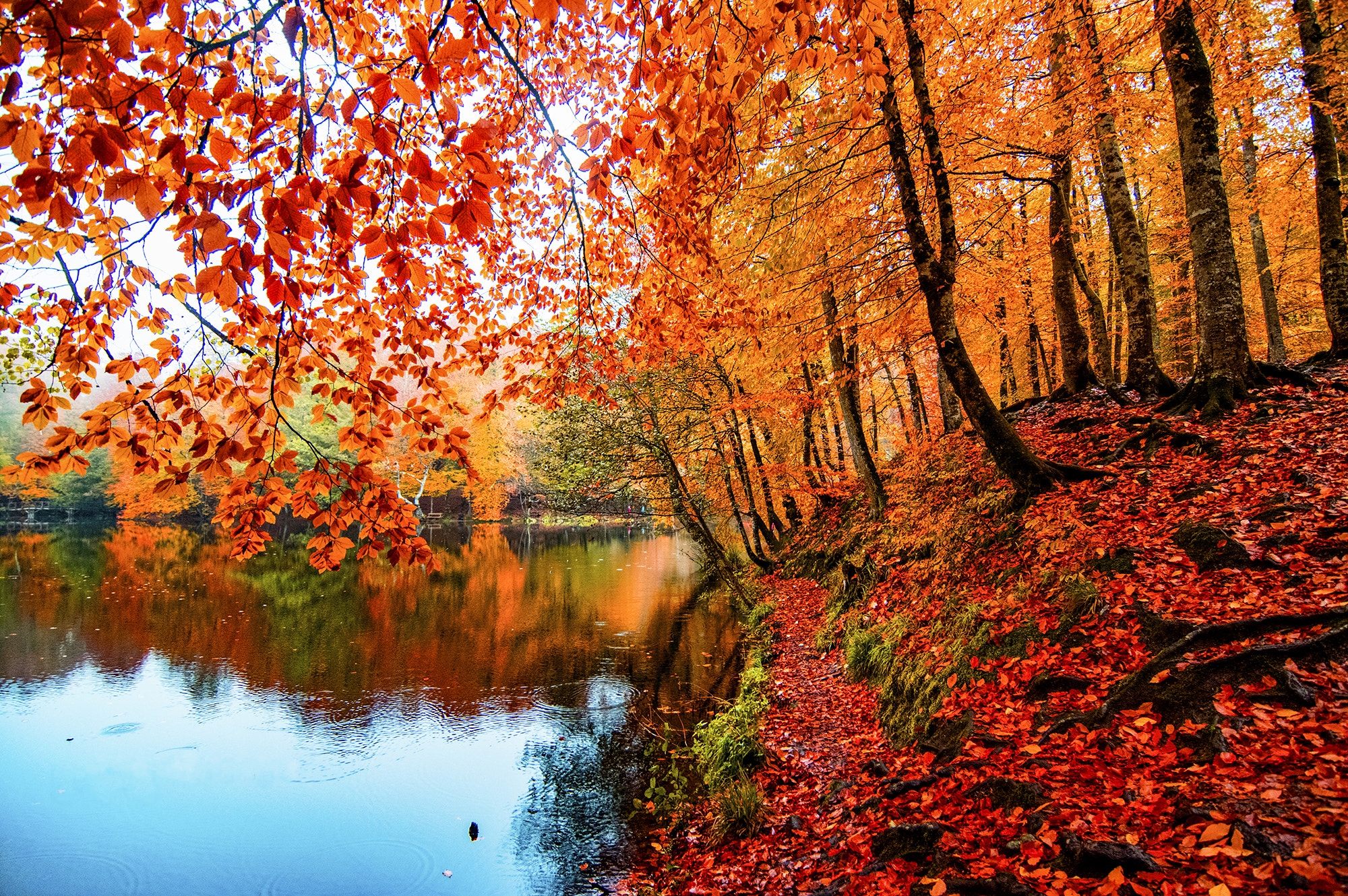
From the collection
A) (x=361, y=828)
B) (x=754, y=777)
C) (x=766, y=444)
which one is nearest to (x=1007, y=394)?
(x=766, y=444)

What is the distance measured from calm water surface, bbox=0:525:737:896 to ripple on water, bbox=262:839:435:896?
0.02m

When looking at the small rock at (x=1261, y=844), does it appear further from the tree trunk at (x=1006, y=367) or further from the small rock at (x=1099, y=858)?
the tree trunk at (x=1006, y=367)

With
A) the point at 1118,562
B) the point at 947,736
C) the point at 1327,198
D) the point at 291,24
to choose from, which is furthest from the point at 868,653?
the point at 1327,198

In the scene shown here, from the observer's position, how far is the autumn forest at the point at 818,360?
2340mm

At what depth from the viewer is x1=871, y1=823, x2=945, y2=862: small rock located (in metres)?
3.67

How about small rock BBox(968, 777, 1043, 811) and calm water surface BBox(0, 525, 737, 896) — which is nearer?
small rock BBox(968, 777, 1043, 811)

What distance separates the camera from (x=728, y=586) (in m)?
14.9

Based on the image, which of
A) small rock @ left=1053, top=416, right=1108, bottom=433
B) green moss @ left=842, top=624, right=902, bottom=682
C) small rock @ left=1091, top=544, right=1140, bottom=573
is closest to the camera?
small rock @ left=1091, top=544, right=1140, bottom=573

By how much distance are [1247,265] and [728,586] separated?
60.1ft

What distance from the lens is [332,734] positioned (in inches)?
375

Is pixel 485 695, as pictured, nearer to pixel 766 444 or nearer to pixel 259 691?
pixel 259 691

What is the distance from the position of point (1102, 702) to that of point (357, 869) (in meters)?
7.62

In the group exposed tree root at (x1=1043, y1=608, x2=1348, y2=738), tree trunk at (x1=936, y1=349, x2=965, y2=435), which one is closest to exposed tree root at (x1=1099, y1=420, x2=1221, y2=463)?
exposed tree root at (x1=1043, y1=608, x2=1348, y2=738)

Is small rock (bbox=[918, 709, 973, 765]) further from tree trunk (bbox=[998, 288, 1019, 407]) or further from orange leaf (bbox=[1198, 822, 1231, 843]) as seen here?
tree trunk (bbox=[998, 288, 1019, 407])
